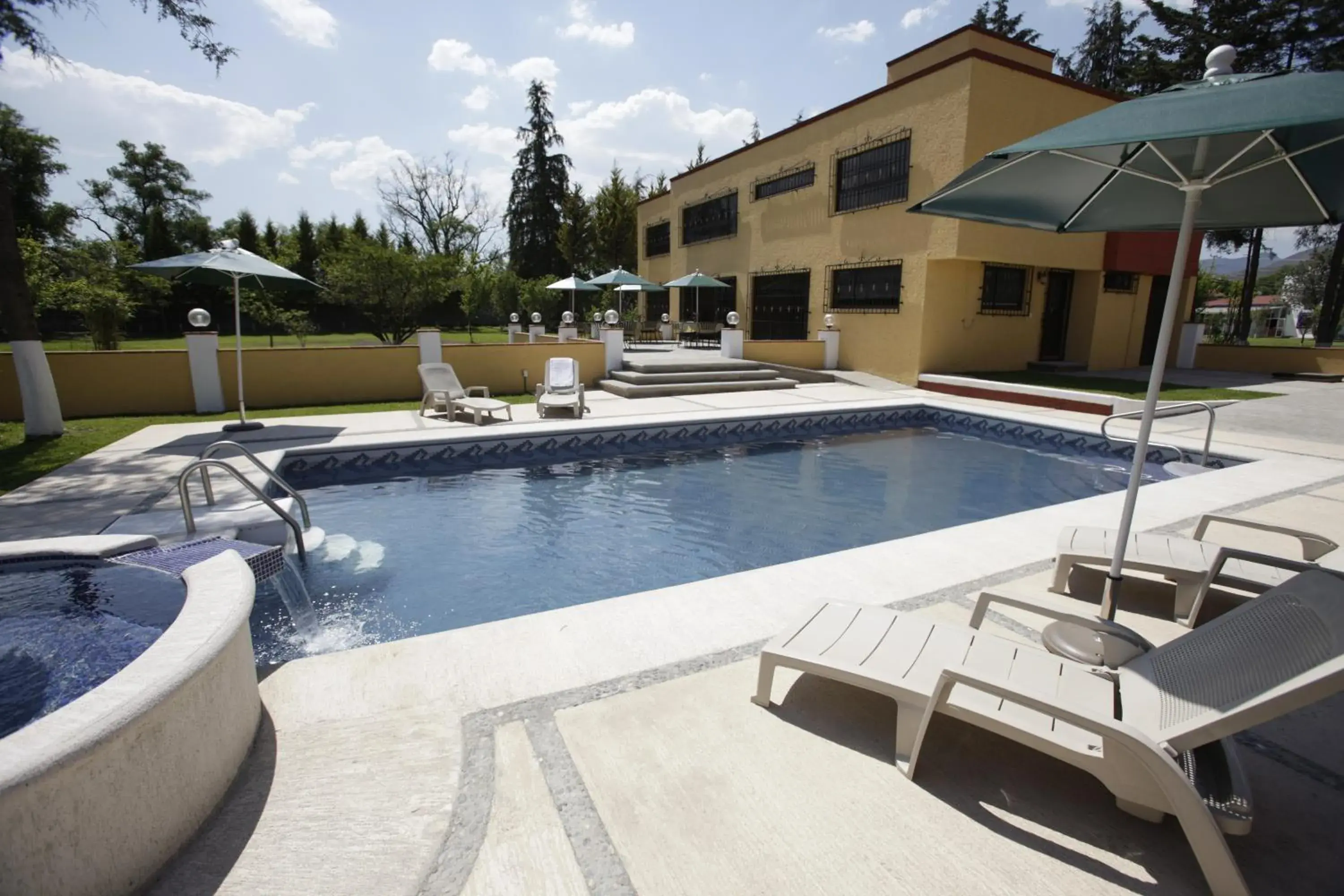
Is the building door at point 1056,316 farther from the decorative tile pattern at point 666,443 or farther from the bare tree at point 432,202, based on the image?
the bare tree at point 432,202

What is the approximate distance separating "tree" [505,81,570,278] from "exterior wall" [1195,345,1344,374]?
31931mm

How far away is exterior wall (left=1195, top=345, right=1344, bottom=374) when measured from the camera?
614 inches

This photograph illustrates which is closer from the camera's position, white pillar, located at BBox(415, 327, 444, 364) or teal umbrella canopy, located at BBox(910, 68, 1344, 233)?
teal umbrella canopy, located at BBox(910, 68, 1344, 233)

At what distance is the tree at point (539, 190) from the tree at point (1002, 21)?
24.0 m

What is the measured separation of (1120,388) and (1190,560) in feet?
34.7

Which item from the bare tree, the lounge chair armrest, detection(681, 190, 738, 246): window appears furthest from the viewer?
the bare tree

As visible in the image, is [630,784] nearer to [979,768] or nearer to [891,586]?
[979,768]

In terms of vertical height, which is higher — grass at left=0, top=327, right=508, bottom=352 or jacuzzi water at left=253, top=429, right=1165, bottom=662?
grass at left=0, top=327, right=508, bottom=352

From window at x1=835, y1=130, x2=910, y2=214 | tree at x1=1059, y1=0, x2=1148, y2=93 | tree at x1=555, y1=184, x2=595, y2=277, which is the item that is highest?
tree at x1=1059, y1=0, x2=1148, y2=93

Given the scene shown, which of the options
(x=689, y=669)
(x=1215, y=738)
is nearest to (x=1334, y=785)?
(x=1215, y=738)

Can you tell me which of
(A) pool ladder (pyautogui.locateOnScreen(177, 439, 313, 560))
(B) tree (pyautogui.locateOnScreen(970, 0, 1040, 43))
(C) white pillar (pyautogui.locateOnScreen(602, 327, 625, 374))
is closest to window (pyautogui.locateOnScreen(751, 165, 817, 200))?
(C) white pillar (pyautogui.locateOnScreen(602, 327, 625, 374))

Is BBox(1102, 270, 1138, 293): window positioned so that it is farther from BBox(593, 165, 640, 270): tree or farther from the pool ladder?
BBox(593, 165, 640, 270): tree

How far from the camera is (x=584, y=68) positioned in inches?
578

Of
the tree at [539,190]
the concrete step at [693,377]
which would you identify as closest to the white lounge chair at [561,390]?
the concrete step at [693,377]
